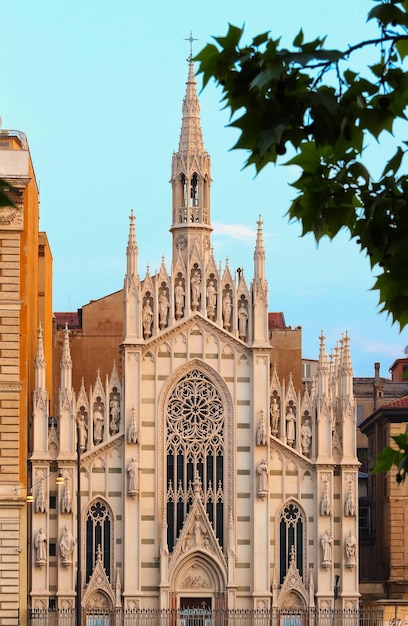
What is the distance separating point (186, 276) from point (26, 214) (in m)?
5.91

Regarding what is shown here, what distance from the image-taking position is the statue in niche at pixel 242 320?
59.4 m

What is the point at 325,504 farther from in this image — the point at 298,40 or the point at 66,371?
the point at 298,40

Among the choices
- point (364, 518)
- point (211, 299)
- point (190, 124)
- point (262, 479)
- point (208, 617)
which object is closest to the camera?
point (208, 617)

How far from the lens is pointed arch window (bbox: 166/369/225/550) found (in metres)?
58.5

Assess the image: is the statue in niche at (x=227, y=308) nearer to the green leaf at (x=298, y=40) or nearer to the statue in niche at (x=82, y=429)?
the statue in niche at (x=82, y=429)

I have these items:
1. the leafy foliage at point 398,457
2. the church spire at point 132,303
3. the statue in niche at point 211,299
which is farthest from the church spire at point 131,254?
the leafy foliage at point 398,457

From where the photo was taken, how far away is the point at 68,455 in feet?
189

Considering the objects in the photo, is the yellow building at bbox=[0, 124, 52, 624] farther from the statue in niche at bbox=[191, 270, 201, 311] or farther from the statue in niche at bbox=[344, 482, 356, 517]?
the statue in niche at bbox=[344, 482, 356, 517]

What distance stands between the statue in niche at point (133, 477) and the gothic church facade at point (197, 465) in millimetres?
44

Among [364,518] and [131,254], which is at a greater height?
[131,254]

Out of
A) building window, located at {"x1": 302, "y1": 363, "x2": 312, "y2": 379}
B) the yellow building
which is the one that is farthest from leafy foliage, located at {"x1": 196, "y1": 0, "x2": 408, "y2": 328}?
building window, located at {"x1": 302, "y1": 363, "x2": 312, "y2": 379}

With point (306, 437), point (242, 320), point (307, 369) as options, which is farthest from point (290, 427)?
point (307, 369)

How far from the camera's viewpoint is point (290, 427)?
59438 mm

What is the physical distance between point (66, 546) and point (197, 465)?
5.45 m
